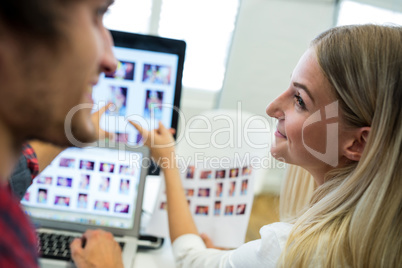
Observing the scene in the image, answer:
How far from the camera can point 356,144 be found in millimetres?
700

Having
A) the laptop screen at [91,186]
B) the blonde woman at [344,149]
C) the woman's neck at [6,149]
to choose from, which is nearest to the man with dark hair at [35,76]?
the woman's neck at [6,149]

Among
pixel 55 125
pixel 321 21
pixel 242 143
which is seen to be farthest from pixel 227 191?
pixel 321 21

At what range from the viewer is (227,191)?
982mm

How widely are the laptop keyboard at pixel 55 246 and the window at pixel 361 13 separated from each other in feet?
7.06

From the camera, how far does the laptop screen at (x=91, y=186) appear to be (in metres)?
0.92

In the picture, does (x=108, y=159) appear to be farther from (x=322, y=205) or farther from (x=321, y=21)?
(x=321, y=21)

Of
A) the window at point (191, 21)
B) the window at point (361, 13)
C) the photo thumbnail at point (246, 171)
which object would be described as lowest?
the photo thumbnail at point (246, 171)

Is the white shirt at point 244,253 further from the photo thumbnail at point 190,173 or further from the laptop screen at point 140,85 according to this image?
the laptop screen at point 140,85

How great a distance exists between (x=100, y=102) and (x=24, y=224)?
741 mm

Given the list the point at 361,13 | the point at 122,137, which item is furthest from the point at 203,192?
the point at 361,13

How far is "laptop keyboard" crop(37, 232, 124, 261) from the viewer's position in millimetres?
853

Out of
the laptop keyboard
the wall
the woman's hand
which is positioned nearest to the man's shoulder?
the laptop keyboard

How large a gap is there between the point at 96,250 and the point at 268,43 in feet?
6.91

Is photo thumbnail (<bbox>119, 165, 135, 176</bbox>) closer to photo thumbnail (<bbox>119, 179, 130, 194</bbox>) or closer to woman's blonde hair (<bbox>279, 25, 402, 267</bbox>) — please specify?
photo thumbnail (<bbox>119, 179, 130, 194</bbox>)
